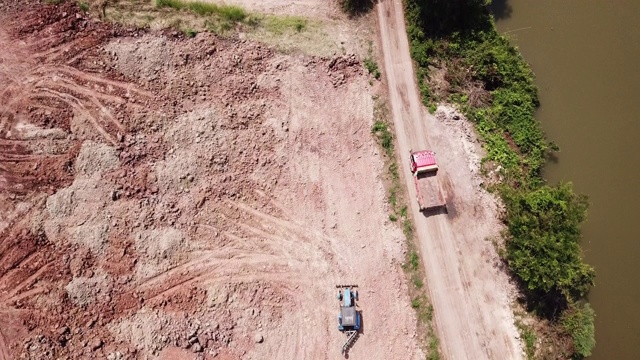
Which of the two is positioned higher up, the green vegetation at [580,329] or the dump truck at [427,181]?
the dump truck at [427,181]

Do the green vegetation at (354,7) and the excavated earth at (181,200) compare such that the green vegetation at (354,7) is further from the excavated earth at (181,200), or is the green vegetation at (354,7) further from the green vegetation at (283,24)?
the excavated earth at (181,200)

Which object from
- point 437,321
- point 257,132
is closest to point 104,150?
point 257,132

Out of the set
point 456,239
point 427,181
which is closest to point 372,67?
point 427,181

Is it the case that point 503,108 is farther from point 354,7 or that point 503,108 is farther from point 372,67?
point 354,7

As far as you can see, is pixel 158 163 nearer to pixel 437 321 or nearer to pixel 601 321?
pixel 437 321

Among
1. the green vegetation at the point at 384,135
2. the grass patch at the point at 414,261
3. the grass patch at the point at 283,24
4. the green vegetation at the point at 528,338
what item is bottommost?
the green vegetation at the point at 528,338

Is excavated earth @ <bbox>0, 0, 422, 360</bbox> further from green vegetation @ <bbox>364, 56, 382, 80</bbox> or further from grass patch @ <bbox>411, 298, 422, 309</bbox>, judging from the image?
green vegetation @ <bbox>364, 56, 382, 80</bbox>

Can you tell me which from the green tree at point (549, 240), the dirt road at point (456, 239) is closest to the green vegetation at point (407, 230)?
the dirt road at point (456, 239)
